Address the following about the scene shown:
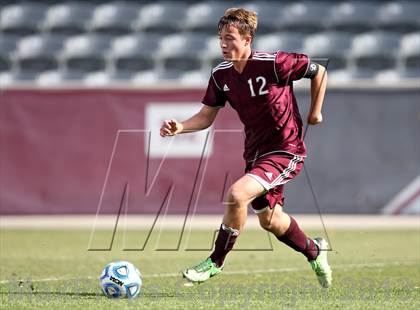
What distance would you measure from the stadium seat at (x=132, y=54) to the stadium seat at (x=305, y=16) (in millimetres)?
2514

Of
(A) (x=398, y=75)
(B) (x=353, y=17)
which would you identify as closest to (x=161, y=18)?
(B) (x=353, y=17)

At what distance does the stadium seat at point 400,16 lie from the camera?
17.0 metres

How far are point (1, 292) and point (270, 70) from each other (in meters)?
2.36

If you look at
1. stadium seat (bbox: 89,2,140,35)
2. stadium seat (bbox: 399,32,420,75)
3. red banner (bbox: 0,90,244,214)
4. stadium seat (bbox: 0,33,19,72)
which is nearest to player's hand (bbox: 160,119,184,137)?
red banner (bbox: 0,90,244,214)

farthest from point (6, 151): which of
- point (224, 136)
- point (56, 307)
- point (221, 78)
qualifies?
point (56, 307)

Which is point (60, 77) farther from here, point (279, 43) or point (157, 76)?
point (279, 43)

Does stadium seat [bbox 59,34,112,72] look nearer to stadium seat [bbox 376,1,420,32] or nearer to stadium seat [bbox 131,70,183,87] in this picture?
stadium seat [bbox 131,70,183,87]

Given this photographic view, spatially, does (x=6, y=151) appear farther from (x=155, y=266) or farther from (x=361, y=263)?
(x=361, y=263)

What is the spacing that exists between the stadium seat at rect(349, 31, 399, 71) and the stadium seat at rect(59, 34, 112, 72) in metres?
4.56

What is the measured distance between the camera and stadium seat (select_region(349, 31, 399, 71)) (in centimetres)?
1633

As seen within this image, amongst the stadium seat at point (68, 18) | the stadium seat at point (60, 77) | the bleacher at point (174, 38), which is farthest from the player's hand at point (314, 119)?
the stadium seat at point (68, 18)

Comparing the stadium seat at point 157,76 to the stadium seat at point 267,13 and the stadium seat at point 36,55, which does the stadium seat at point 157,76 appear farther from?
the stadium seat at point 267,13

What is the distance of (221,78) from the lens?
20.9 feet

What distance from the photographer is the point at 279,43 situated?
16.7 m
